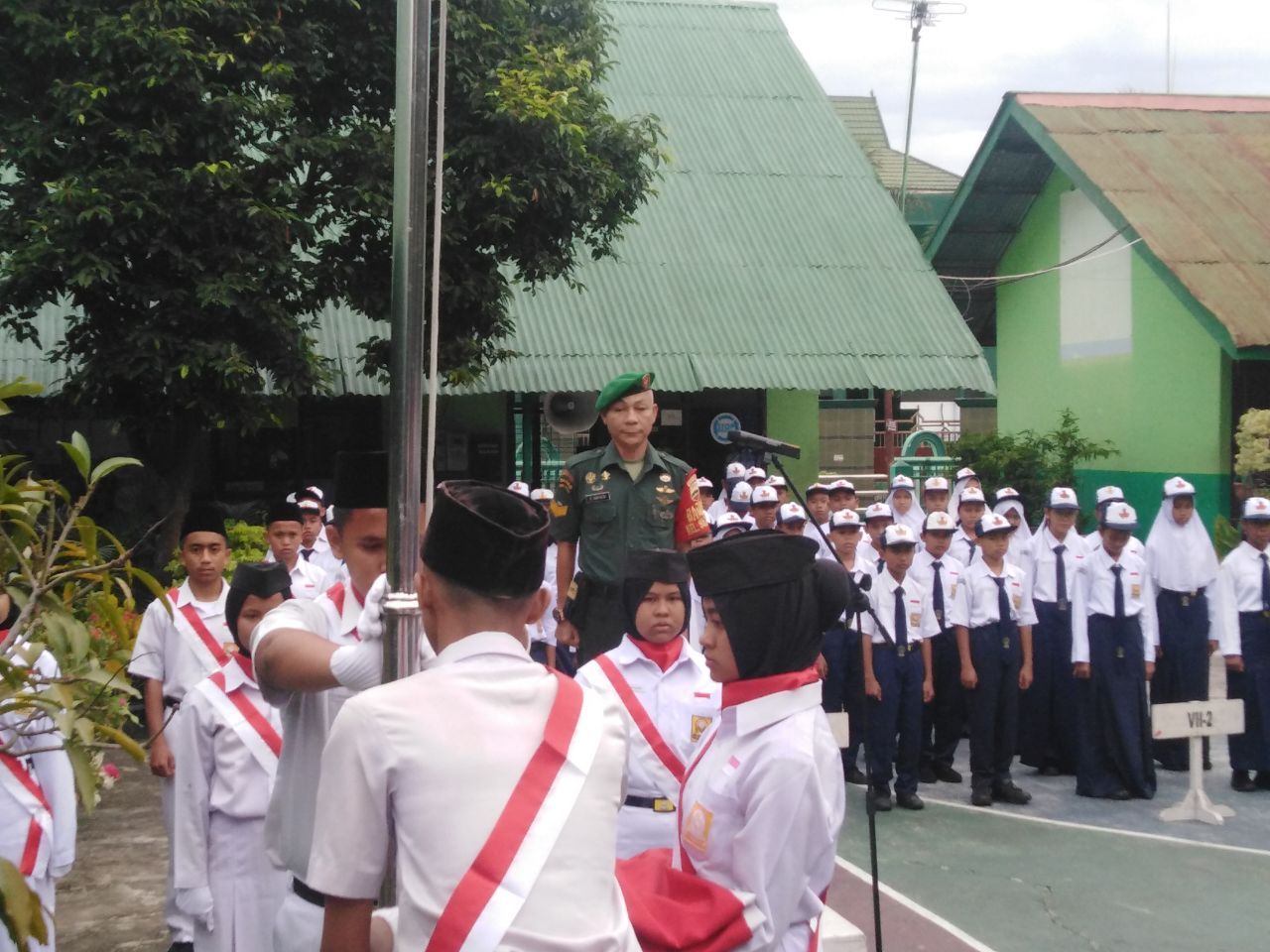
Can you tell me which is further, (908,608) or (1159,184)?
(1159,184)

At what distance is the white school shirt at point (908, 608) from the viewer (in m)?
9.52

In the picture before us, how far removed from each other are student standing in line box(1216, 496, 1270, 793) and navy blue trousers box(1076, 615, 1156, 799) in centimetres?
70

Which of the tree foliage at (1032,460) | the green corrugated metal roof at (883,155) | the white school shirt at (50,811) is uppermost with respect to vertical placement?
the green corrugated metal roof at (883,155)

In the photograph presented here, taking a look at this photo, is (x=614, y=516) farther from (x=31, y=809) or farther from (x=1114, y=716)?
(x=1114, y=716)

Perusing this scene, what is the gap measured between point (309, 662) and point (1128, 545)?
796cm

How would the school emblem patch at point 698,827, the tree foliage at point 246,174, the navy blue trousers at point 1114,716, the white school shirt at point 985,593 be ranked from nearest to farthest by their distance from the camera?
the school emblem patch at point 698,827 → the navy blue trousers at point 1114,716 → the white school shirt at point 985,593 → the tree foliage at point 246,174

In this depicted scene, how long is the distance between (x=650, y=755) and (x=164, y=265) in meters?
8.06

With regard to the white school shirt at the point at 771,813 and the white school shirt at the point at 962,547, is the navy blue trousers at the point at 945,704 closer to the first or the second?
the white school shirt at the point at 962,547

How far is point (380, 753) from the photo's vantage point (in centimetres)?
216

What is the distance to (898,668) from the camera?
30.9ft

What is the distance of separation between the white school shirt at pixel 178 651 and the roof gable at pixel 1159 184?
1359 cm

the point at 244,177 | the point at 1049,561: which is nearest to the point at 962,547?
the point at 1049,561

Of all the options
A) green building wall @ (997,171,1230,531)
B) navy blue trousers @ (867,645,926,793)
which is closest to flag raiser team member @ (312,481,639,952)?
navy blue trousers @ (867,645,926,793)

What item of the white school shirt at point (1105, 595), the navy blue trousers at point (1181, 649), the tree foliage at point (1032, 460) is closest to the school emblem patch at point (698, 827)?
the white school shirt at point (1105, 595)
